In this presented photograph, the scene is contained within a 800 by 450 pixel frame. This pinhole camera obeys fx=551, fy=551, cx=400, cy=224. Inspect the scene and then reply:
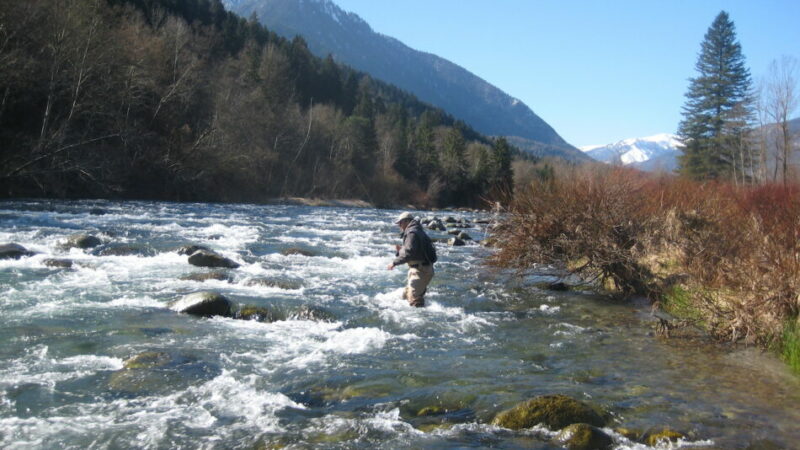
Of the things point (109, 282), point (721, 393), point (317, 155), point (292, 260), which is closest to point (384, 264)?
point (292, 260)

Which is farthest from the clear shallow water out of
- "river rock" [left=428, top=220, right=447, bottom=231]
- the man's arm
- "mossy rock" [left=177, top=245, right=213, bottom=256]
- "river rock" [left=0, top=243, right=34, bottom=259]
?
"river rock" [left=428, top=220, right=447, bottom=231]

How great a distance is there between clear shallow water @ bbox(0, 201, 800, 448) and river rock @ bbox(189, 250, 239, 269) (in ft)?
2.70

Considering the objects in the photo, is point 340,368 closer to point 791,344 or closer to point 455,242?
point 791,344

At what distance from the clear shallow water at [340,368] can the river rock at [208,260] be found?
2.70 feet

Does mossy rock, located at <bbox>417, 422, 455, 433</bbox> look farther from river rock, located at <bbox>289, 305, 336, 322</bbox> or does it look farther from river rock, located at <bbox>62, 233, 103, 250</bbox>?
river rock, located at <bbox>62, 233, 103, 250</bbox>

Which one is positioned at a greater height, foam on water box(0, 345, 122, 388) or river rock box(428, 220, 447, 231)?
river rock box(428, 220, 447, 231)

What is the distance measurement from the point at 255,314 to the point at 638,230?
8.23 metres

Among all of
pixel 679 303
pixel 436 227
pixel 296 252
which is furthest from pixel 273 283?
pixel 436 227

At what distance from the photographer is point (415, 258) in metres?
10.6

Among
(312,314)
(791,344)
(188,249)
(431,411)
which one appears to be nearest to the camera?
(431,411)

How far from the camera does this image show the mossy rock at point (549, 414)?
5.33m

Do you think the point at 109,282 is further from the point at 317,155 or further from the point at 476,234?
the point at 317,155

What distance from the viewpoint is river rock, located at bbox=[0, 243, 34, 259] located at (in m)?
12.6

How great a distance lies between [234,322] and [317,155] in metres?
57.9
